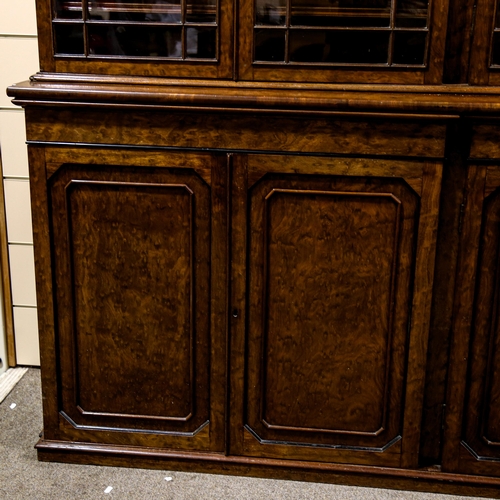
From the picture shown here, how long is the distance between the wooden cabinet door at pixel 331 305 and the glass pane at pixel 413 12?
1.09ft

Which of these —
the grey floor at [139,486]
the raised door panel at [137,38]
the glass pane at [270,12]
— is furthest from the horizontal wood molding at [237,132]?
the grey floor at [139,486]

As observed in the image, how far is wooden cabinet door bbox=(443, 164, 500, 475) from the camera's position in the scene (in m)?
1.78

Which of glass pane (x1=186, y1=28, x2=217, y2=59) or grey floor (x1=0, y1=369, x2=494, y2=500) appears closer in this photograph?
glass pane (x1=186, y1=28, x2=217, y2=59)

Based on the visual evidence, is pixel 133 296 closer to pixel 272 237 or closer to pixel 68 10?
pixel 272 237

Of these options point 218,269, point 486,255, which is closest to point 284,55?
point 218,269

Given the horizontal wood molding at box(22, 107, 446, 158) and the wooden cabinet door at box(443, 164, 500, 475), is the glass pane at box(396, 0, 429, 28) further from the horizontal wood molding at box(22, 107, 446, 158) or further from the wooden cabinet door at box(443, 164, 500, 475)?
the wooden cabinet door at box(443, 164, 500, 475)

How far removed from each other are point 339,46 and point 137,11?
1.65ft

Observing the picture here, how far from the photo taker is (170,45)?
1.78m

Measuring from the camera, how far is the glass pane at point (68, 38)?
180 centimetres

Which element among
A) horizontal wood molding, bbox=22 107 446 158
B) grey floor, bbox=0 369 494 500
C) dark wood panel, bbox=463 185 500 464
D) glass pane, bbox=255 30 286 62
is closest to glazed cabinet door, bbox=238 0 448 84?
glass pane, bbox=255 30 286 62

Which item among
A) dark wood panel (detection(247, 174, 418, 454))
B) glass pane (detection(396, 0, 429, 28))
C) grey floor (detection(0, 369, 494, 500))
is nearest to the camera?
glass pane (detection(396, 0, 429, 28))

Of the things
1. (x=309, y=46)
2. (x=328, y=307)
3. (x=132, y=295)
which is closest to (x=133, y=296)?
(x=132, y=295)

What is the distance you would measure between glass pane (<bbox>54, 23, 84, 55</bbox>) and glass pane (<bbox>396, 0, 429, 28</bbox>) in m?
0.78

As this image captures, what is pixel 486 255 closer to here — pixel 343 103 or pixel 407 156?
Answer: pixel 407 156
